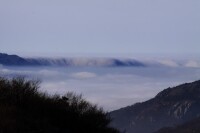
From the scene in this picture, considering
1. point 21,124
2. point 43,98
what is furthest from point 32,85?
point 21,124

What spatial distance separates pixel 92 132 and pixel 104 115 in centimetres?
221

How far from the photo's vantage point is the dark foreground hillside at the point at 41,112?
16.2 meters

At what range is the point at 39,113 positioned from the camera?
1811 centimetres

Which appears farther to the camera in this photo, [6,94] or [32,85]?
[32,85]

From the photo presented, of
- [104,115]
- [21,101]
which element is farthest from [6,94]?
[104,115]

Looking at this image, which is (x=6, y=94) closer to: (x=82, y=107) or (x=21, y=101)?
(x=21, y=101)

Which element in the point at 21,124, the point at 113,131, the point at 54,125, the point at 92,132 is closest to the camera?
the point at 21,124

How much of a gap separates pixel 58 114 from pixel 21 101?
4.97ft

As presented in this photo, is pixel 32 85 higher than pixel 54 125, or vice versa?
pixel 32 85

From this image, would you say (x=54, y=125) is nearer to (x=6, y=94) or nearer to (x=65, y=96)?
(x=6, y=94)

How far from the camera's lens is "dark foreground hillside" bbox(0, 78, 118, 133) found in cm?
1620

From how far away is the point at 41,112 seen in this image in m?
18.3

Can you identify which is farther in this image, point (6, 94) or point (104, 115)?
point (104, 115)

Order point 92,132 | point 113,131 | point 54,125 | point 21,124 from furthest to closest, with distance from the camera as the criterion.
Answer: point 113,131 < point 92,132 < point 54,125 < point 21,124
